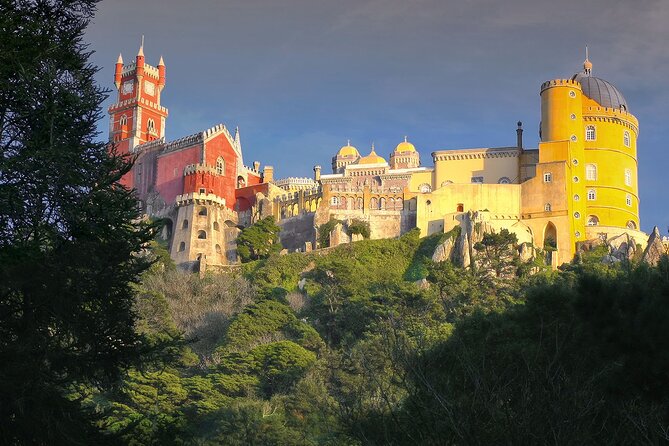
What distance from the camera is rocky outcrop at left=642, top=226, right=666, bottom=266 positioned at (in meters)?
54.9

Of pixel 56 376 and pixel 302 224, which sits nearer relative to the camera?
pixel 56 376

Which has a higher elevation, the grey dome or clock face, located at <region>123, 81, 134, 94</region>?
clock face, located at <region>123, 81, 134, 94</region>

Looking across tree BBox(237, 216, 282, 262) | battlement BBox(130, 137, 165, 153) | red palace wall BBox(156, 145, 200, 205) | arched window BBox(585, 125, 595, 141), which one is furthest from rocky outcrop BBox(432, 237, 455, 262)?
battlement BBox(130, 137, 165, 153)

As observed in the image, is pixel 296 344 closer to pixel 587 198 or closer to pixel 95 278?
pixel 587 198

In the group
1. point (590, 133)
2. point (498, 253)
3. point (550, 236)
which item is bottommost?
point (498, 253)

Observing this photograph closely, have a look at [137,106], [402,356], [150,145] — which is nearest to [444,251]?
[150,145]

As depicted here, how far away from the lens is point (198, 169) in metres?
67.1

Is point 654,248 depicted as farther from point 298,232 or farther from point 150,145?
point 150,145

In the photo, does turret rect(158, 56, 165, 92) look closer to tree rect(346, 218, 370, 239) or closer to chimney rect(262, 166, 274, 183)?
chimney rect(262, 166, 274, 183)

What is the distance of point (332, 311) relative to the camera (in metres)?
52.2

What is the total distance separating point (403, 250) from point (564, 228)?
9161 mm

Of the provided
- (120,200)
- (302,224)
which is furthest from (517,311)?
(302,224)

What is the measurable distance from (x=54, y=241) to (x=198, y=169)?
5151 cm

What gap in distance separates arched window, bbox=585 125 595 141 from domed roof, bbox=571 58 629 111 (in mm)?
2079
